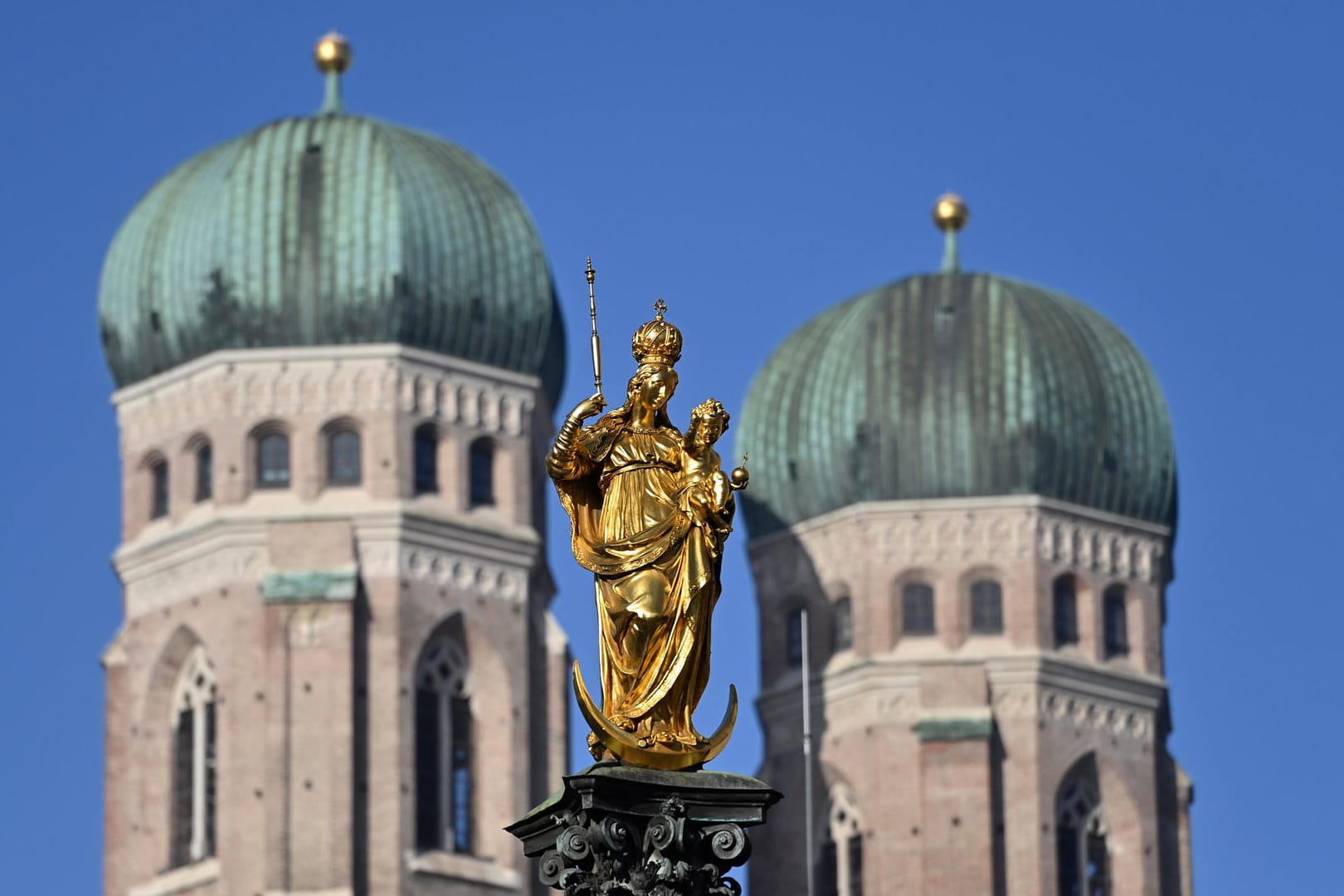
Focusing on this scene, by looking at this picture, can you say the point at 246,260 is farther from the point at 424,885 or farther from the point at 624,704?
the point at 624,704

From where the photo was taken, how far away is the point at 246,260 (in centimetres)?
7394

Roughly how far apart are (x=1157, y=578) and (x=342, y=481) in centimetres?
1636

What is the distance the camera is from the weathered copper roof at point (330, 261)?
73.6 metres

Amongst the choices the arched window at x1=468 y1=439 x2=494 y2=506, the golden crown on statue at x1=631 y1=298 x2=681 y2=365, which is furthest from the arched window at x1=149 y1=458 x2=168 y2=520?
the golden crown on statue at x1=631 y1=298 x2=681 y2=365

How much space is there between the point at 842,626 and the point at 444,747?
10.1 metres

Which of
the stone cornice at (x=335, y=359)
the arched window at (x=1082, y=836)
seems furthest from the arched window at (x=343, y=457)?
the arched window at (x=1082, y=836)

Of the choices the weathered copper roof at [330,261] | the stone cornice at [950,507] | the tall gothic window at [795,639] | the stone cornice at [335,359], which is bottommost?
the tall gothic window at [795,639]

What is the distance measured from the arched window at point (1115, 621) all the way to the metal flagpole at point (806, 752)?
17.2ft

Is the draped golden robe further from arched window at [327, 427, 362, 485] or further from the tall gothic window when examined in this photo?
the tall gothic window

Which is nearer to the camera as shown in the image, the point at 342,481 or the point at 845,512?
the point at 342,481

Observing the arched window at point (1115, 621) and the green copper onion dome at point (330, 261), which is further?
the arched window at point (1115, 621)

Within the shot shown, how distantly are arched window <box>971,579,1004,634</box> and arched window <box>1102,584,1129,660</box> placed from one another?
7.45 ft

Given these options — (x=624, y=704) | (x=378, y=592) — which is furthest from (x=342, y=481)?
(x=624, y=704)

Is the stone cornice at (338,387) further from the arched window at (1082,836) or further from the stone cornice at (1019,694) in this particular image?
the arched window at (1082,836)
